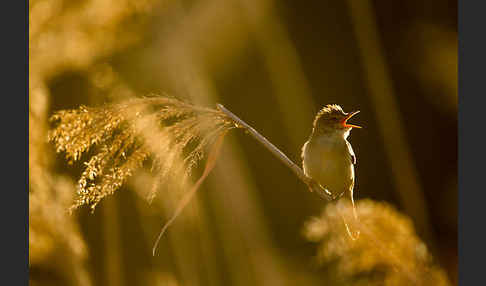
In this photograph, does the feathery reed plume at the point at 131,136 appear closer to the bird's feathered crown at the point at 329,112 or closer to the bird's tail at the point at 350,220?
the bird's tail at the point at 350,220

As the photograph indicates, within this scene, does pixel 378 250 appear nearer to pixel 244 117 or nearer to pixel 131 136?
pixel 131 136

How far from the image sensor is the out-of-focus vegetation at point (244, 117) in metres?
0.95

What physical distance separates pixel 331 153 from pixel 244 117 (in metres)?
0.28

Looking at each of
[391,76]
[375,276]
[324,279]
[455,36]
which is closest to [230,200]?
[324,279]

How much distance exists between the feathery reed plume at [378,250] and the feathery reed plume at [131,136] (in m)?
0.28

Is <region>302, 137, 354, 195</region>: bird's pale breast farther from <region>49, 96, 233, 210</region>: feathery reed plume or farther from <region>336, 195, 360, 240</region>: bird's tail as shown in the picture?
<region>49, 96, 233, 210</region>: feathery reed plume

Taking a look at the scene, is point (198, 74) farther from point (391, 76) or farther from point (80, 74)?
point (391, 76)

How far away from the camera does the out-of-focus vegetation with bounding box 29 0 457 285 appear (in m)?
0.95

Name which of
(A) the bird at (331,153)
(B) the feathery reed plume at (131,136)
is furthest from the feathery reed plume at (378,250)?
(A) the bird at (331,153)

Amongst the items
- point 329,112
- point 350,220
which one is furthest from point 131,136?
Answer: point 329,112

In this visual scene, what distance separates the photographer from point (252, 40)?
129 cm

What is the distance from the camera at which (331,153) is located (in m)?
1.33

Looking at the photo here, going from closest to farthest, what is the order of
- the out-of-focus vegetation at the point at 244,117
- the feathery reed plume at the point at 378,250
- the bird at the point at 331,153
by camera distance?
the feathery reed plume at the point at 378,250 < the out-of-focus vegetation at the point at 244,117 < the bird at the point at 331,153

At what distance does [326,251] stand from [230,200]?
1.06 feet
